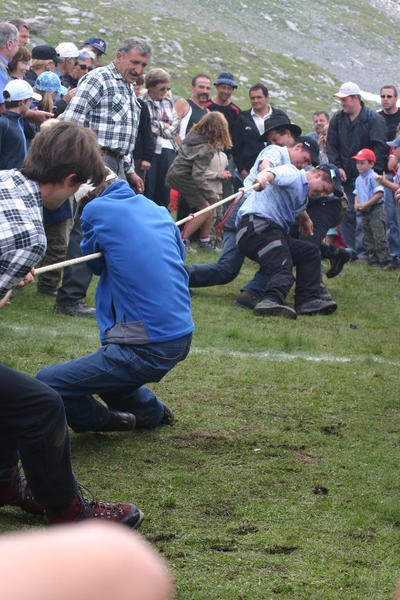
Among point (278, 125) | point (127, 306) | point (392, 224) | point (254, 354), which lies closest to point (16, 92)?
point (254, 354)

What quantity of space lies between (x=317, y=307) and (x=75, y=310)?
252 centimetres

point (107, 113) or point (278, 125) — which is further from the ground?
point (107, 113)

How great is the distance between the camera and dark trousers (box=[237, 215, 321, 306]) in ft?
29.8

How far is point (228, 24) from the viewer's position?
44.9 metres

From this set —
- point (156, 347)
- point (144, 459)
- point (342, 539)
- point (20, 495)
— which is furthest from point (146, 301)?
point (342, 539)

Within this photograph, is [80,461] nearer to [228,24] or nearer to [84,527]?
[84,527]

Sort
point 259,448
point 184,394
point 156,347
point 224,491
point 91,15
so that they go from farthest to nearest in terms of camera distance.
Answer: point 91,15 → point 184,394 → point 259,448 → point 156,347 → point 224,491

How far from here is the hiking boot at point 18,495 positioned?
12.6 ft

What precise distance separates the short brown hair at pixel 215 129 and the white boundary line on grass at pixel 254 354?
15.2 ft

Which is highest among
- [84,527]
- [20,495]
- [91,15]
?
[84,527]

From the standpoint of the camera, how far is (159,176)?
39.1 ft

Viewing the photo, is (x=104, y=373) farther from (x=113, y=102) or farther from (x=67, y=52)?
(x=67, y=52)

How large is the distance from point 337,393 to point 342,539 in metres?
2.44

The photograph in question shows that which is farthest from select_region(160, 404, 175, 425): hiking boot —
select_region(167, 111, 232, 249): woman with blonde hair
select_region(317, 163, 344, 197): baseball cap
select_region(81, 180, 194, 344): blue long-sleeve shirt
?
select_region(167, 111, 232, 249): woman with blonde hair
